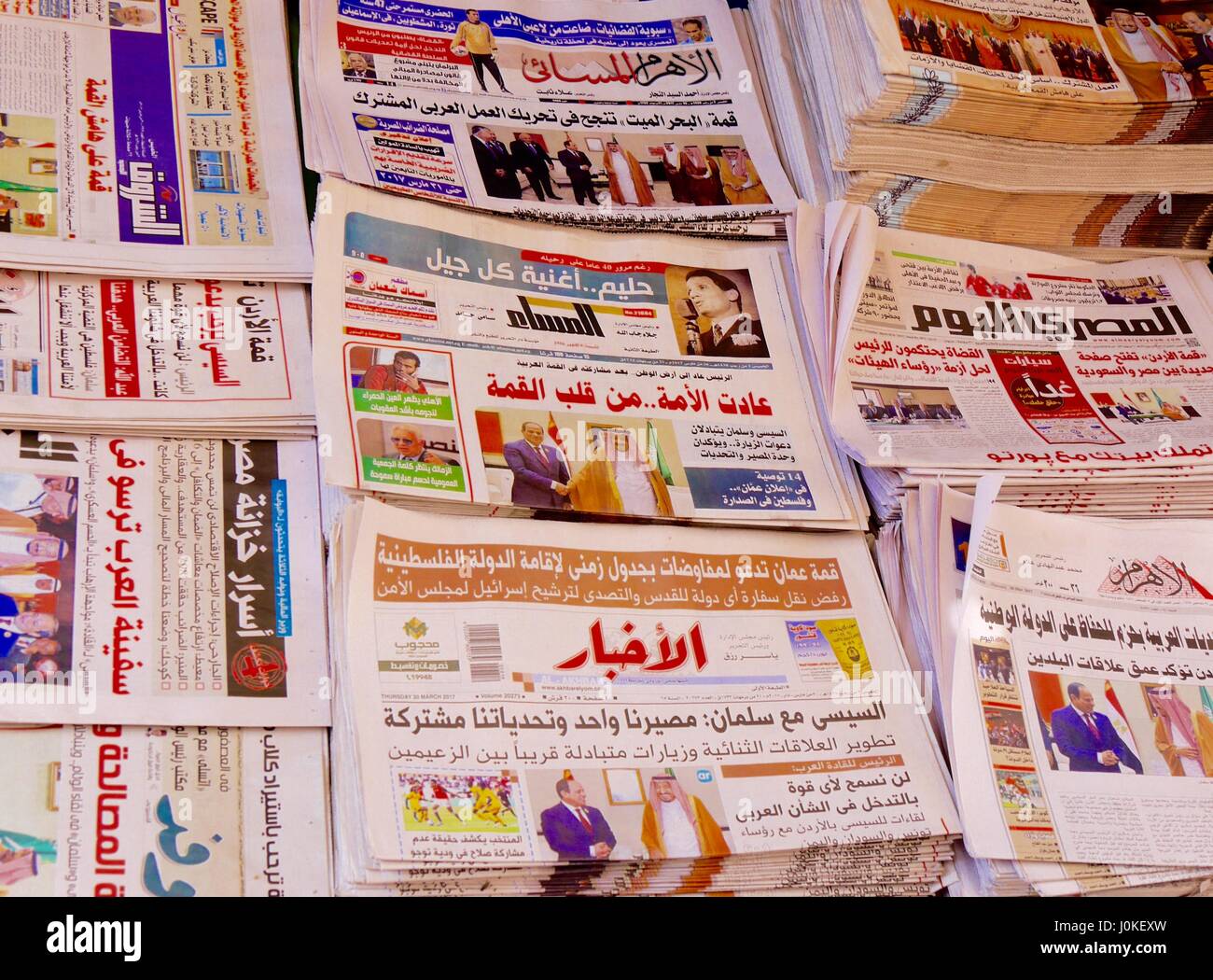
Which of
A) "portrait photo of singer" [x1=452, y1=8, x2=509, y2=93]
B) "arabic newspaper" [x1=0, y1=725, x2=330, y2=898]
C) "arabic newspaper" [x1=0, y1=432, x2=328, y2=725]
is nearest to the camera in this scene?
"arabic newspaper" [x1=0, y1=725, x2=330, y2=898]

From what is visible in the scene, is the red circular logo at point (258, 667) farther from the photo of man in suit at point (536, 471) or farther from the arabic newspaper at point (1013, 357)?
the arabic newspaper at point (1013, 357)

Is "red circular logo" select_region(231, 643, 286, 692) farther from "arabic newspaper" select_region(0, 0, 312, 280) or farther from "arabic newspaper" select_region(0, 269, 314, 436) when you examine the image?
"arabic newspaper" select_region(0, 0, 312, 280)

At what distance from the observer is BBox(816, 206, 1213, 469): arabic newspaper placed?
1.24 meters

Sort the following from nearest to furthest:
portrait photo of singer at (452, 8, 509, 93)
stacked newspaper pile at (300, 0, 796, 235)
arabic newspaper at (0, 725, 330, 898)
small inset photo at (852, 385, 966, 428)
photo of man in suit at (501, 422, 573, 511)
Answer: arabic newspaper at (0, 725, 330, 898)
photo of man in suit at (501, 422, 573, 511)
small inset photo at (852, 385, 966, 428)
stacked newspaper pile at (300, 0, 796, 235)
portrait photo of singer at (452, 8, 509, 93)

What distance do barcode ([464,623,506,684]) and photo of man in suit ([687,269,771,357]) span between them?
1.31ft

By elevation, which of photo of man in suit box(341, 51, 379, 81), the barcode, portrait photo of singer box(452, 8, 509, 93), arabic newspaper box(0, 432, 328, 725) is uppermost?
portrait photo of singer box(452, 8, 509, 93)

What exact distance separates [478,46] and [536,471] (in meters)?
0.59

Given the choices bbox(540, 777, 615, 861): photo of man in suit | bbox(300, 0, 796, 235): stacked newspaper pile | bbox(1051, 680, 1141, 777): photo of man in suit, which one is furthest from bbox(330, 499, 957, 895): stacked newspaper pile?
bbox(300, 0, 796, 235): stacked newspaper pile

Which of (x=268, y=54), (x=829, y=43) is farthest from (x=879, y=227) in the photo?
(x=268, y=54)

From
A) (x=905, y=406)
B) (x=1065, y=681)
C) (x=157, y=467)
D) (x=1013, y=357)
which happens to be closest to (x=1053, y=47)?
(x=1013, y=357)

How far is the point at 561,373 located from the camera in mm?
1251

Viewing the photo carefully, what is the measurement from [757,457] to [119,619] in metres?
0.58

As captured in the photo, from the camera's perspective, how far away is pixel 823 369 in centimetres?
129

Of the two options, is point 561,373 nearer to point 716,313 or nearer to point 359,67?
point 716,313
